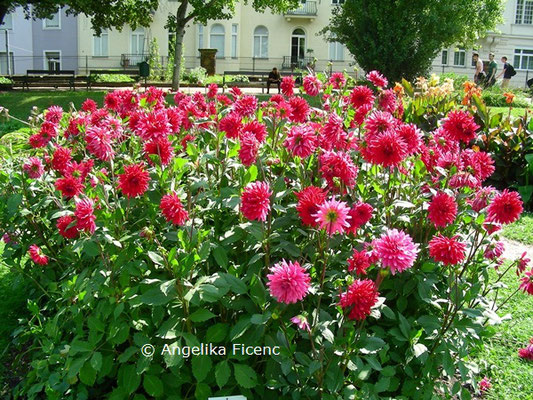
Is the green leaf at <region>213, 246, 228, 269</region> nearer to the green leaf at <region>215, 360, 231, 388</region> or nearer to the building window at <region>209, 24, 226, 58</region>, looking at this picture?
the green leaf at <region>215, 360, 231, 388</region>

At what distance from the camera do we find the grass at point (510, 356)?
10.3ft

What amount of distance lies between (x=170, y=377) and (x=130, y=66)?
130ft

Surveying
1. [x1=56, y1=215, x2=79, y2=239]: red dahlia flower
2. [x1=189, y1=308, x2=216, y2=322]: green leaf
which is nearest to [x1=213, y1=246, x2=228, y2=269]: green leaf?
[x1=189, y1=308, x2=216, y2=322]: green leaf

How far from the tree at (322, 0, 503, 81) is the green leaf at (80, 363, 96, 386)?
1817 cm

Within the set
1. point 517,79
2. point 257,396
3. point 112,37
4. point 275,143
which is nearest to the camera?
point 257,396

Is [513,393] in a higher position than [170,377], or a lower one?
lower

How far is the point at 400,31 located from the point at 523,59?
29.2 meters

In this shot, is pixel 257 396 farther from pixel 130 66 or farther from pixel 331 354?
pixel 130 66

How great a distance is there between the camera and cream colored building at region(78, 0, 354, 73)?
39.1m

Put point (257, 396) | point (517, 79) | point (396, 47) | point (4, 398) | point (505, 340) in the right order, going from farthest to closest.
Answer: point (517, 79)
point (396, 47)
point (505, 340)
point (4, 398)
point (257, 396)

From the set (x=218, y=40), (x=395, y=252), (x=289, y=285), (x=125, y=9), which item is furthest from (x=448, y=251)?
(x=218, y=40)

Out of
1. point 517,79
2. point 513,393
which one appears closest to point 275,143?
point 513,393

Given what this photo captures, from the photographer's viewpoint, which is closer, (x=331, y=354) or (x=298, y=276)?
(x=298, y=276)

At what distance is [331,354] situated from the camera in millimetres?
2289
